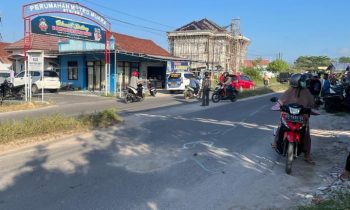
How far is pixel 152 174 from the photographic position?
6988mm

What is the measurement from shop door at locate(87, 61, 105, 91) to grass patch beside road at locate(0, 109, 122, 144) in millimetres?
22447

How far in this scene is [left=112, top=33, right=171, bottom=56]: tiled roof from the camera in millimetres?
40419

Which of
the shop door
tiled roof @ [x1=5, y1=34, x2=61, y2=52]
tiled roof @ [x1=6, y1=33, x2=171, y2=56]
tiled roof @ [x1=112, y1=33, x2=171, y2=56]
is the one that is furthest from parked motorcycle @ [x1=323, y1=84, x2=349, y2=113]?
tiled roof @ [x1=5, y1=34, x2=61, y2=52]

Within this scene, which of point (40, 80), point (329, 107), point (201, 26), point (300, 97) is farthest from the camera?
point (201, 26)

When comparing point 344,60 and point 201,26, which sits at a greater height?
point 201,26

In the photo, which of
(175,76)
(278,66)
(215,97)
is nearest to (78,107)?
(215,97)

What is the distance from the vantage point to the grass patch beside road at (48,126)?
31.0ft

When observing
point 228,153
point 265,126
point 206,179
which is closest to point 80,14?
point 265,126

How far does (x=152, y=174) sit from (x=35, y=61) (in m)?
16.5

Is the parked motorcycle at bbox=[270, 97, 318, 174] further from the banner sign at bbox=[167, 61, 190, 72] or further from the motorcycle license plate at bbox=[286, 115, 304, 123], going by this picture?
the banner sign at bbox=[167, 61, 190, 72]

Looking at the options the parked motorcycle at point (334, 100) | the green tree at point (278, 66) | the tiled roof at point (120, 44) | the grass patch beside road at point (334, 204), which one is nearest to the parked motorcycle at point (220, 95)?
the parked motorcycle at point (334, 100)

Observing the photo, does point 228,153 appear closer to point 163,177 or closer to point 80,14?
point 163,177

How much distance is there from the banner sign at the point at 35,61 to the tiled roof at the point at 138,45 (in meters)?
17.4

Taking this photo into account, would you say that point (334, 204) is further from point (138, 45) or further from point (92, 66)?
point (138, 45)
